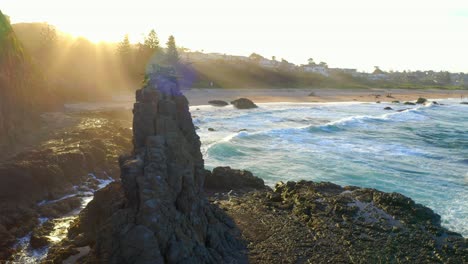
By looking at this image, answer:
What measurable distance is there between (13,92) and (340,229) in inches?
874

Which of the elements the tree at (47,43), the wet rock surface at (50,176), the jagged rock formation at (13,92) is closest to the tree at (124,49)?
the tree at (47,43)

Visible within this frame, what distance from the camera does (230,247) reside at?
12.5 metres

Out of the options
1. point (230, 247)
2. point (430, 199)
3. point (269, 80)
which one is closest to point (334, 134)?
point (430, 199)

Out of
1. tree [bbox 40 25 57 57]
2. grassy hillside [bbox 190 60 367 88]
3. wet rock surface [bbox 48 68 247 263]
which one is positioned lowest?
wet rock surface [bbox 48 68 247 263]

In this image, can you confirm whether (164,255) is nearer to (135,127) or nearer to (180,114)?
(135,127)

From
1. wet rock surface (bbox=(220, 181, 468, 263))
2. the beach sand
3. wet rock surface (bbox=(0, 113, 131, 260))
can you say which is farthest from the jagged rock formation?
the beach sand

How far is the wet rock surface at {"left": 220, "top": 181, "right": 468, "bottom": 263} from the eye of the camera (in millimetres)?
12570

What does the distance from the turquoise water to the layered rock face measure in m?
9.78

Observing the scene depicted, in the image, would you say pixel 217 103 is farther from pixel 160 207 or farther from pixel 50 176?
pixel 160 207

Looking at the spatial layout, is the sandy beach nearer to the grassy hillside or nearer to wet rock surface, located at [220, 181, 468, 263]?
the grassy hillside

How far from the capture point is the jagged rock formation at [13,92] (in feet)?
75.9

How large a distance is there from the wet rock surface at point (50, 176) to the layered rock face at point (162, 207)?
2549 millimetres

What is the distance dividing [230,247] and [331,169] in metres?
14.6

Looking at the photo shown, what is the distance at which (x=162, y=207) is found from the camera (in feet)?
35.0
